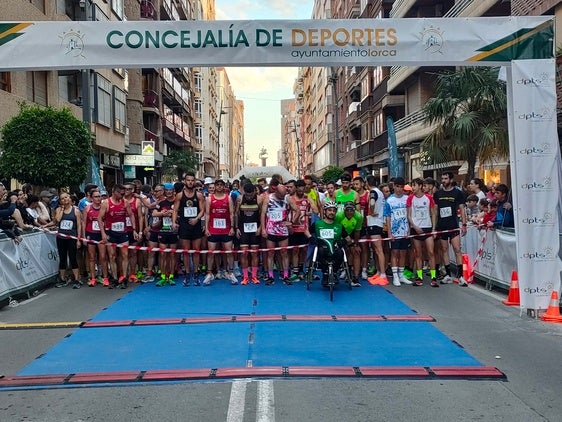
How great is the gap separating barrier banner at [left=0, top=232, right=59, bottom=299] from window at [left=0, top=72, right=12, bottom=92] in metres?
9.98

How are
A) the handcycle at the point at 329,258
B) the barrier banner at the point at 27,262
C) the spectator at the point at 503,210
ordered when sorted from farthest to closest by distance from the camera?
the spectator at the point at 503,210, the handcycle at the point at 329,258, the barrier banner at the point at 27,262

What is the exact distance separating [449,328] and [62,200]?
26.4 ft

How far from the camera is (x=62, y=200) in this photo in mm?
11609

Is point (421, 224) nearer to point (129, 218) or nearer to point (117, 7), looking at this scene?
point (129, 218)

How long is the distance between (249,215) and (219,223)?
24.6 inches

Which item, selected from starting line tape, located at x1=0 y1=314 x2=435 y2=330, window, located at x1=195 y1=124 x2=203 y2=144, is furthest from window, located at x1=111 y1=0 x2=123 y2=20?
window, located at x1=195 y1=124 x2=203 y2=144

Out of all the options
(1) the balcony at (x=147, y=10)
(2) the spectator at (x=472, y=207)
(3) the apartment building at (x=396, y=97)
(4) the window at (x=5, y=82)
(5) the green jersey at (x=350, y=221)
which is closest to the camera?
(5) the green jersey at (x=350, y=221)

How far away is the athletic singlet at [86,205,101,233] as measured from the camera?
1152cm

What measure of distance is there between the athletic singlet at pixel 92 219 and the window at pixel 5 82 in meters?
10.5

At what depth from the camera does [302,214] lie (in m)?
11.6

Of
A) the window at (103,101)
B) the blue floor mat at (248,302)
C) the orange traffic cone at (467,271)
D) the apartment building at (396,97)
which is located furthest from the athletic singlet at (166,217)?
the window at (103,101)

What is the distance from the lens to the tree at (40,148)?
15641mm

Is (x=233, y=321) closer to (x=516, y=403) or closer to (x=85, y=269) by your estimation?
(x=516, y=403)

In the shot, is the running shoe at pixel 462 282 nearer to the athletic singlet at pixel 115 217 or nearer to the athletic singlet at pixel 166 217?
the athletic singlet at pixel 166 217
